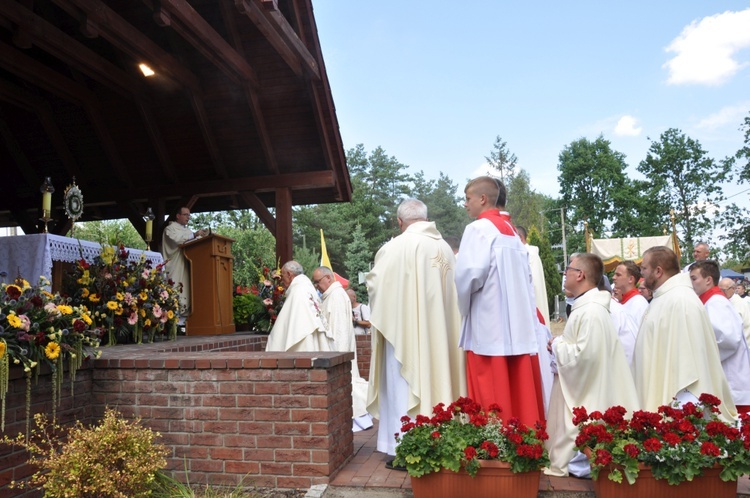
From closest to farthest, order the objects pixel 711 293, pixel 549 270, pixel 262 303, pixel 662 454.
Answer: pixel 662 454 < pixel 711 293 < pixel 262 303 < pixel 549 270

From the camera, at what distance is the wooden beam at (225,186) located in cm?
1146

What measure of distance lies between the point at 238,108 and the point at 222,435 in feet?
24.3

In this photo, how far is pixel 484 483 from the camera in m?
4.00

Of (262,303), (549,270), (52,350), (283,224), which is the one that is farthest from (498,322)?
(549,270)

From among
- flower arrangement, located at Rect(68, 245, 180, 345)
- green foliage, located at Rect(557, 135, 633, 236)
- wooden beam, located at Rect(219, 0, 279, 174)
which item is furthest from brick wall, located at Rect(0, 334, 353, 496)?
green foliage, located at Rect(557, 135, 633, 236)

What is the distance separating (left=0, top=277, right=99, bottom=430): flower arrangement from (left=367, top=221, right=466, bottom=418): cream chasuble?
7.21 ft

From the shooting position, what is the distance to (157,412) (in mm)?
5023

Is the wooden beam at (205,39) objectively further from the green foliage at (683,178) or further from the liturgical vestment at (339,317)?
the green foliage at (683,178)

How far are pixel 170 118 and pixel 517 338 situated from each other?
8616 mm

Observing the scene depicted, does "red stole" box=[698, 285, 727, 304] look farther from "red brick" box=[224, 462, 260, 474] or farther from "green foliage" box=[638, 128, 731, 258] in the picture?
"green foliage" box=[638, 128, 731, 258]

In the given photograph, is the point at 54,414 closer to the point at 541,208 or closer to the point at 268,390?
the point at 268,390

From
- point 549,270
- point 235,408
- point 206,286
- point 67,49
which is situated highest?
point 67,49

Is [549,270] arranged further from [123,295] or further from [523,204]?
[123,295]

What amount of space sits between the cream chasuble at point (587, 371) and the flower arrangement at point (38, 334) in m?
3.44
